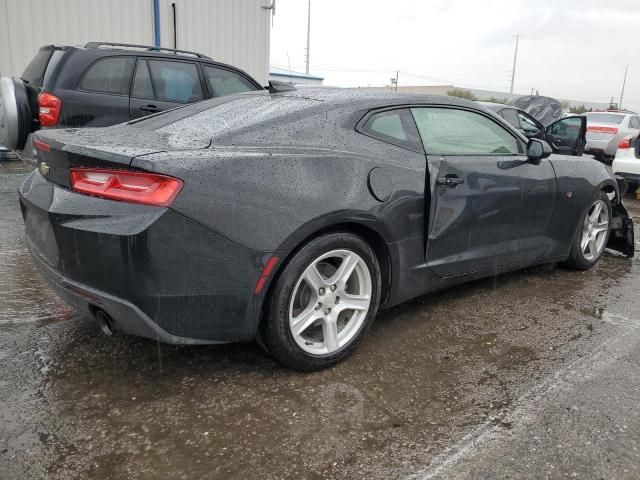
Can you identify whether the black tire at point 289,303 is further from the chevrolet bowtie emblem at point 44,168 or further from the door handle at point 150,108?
the door handle at point 150,108

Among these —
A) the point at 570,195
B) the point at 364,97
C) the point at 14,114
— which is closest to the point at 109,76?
the point at 14,114

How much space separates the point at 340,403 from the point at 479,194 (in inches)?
64.4

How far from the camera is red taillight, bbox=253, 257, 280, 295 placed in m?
2.40

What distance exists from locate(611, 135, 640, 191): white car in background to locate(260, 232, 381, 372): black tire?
7509 mm

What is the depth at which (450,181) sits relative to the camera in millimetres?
3182

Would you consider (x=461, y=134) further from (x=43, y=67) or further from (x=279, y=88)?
(x=43, y=67)

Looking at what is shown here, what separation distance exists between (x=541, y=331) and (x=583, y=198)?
4.89ft

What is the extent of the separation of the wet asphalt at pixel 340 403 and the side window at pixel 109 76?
8.68ft

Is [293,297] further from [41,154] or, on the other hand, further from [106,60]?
[106,60]

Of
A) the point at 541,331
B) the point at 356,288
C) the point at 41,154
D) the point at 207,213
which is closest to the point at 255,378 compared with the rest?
the point at 356,288

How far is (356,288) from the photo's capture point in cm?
289

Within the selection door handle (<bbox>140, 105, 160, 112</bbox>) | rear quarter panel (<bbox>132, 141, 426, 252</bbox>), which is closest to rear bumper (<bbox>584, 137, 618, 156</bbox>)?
door handle (<bbox>140, 105, 160, 112</bbox>)

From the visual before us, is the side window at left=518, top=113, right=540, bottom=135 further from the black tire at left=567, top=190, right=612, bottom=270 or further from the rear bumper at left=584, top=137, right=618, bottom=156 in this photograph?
the black tire at left=567, top=190, right=612, bottom=270

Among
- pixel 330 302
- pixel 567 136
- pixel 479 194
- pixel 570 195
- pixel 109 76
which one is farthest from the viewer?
pixel 567 136
